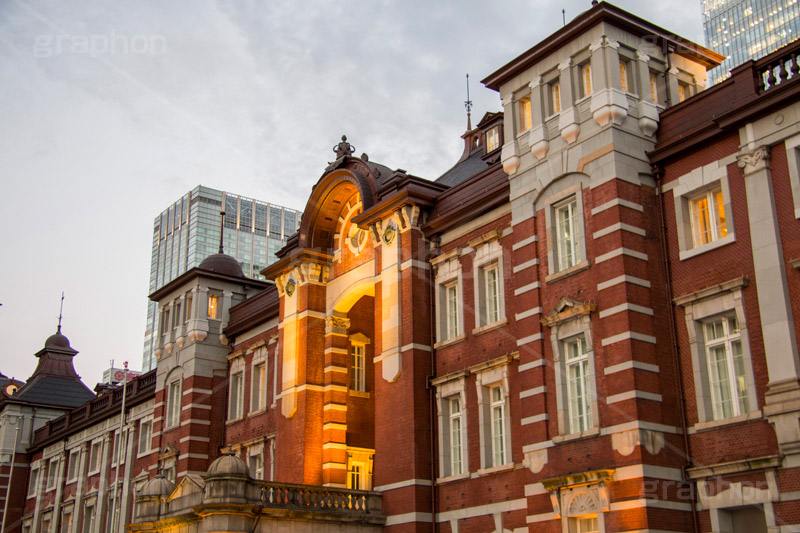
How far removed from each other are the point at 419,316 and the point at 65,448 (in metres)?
31.7

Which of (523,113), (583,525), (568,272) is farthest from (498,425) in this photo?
(523,113)

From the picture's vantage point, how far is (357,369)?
32.9m

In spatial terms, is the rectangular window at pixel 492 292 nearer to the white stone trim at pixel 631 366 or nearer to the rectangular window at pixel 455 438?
the rectangular window at pixel 455 438

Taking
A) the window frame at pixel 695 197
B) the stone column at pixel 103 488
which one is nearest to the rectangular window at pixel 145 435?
the stone column at pixel 103 488

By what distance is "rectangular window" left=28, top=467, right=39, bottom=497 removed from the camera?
54.1m

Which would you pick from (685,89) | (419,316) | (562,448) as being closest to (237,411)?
(419,316)

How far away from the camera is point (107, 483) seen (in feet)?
149

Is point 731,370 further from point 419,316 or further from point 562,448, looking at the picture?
point 419,316

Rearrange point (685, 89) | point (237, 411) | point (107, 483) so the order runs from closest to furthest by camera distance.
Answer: point (685, 89), point (237, 411), point (107, 483)

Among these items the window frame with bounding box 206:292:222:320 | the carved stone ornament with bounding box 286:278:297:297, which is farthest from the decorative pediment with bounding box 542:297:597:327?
the window frame with bounding box 206:292:222:320

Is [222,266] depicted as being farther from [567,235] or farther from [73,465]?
[567,235]

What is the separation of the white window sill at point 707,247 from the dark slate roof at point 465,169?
1176 centimetres

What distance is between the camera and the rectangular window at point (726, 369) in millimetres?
19750

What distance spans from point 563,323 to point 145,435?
2707 centimetres
